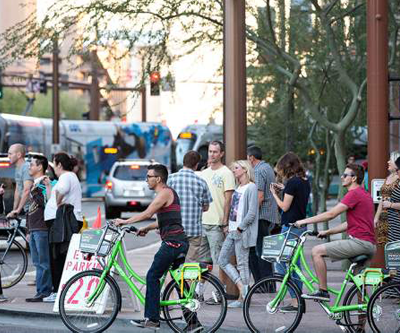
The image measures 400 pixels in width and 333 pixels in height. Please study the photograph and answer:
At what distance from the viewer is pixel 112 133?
179ft

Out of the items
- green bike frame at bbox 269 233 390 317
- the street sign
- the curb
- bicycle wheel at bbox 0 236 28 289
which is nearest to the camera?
green bike frame at bbox 269 233 390 317

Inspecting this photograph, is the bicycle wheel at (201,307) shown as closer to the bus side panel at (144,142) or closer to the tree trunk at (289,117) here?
the tree trunk at (289,117)

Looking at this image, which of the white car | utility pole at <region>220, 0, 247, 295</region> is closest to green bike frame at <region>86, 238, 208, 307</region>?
utility pole at <region>220, 0, 247, 295</region>

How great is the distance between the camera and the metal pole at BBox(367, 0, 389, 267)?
45.8ft

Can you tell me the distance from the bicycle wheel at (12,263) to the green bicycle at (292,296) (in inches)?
213

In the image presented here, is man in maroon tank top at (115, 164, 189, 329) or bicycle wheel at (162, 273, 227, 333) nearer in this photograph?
bicycle wheel at (162, 273, 227, 333)

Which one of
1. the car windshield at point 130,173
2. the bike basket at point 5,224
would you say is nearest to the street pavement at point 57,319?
the bike basket at point 5,224

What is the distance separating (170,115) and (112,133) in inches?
2130

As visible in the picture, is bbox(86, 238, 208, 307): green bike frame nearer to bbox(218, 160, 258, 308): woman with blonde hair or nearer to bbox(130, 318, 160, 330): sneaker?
bbox(130, 318, 160, 330): sneaker

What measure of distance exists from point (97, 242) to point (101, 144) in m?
42.7

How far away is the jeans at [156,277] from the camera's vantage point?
11125 mm

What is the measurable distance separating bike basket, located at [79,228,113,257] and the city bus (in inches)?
1487

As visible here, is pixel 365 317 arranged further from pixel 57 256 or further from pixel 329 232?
pixel 57 256

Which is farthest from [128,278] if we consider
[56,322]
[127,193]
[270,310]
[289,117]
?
[127,193]
